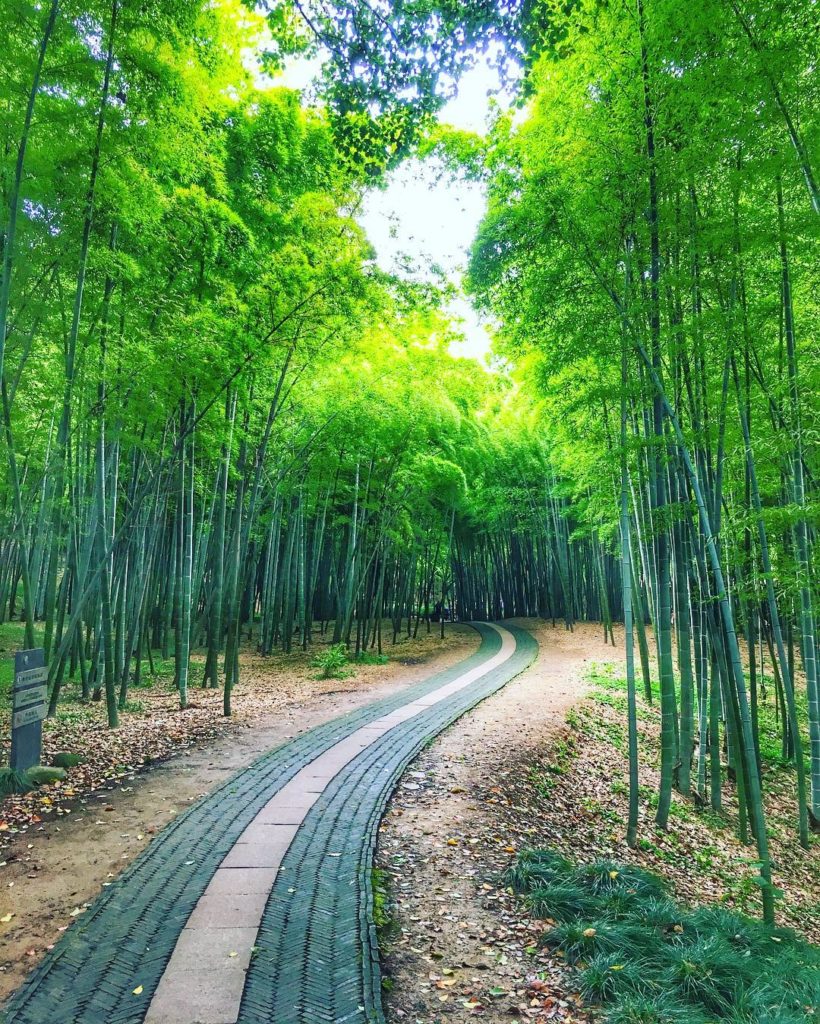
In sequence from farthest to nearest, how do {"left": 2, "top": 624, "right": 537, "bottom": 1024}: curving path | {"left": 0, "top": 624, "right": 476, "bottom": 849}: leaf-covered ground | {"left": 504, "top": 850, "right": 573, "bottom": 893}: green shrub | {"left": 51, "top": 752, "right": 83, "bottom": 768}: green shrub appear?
{"left": 51, "top": 752, "right": 83, "bottom": 768}: green shrub < {"left": 0, "top": 624, "right": 476, "bottom": 849}: leaf-covered ground < {"left": 504, "top": 850, "right": 573, "bottom": 893}: green shrub < {"left": 2, "top": 624, "right": 537, "bottom": 1024}: curving path

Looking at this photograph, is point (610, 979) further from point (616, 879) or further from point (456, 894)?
point (616, 879)

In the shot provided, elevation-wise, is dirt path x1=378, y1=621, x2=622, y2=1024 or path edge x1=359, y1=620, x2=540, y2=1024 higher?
path edge x1=359, y1=620, x2=540, y2=1024

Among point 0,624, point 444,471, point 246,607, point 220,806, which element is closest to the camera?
point 220,806

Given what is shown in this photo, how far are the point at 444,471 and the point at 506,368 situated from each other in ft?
14.4

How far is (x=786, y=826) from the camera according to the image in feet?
17.0

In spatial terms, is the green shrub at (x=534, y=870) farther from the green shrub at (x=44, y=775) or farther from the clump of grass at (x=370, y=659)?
the clump of grass at (x=370, y=659)

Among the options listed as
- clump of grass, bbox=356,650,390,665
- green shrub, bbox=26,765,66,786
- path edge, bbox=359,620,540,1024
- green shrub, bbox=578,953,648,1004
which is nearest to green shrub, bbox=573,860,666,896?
green shrub, bbox=578,953,648,1004

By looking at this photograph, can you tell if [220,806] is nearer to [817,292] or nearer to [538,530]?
[817,292]

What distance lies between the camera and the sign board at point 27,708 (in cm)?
417

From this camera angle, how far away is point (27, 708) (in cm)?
420

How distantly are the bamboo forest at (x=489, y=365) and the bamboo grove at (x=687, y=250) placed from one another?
0.11 ft

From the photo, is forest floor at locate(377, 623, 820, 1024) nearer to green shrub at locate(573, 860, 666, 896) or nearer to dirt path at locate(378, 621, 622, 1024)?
dirt path at locate(378, 621, 622, 1024)

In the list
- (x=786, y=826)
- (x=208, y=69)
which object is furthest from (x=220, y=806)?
(x=208, y=69)

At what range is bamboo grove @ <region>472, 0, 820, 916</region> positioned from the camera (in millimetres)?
3178
